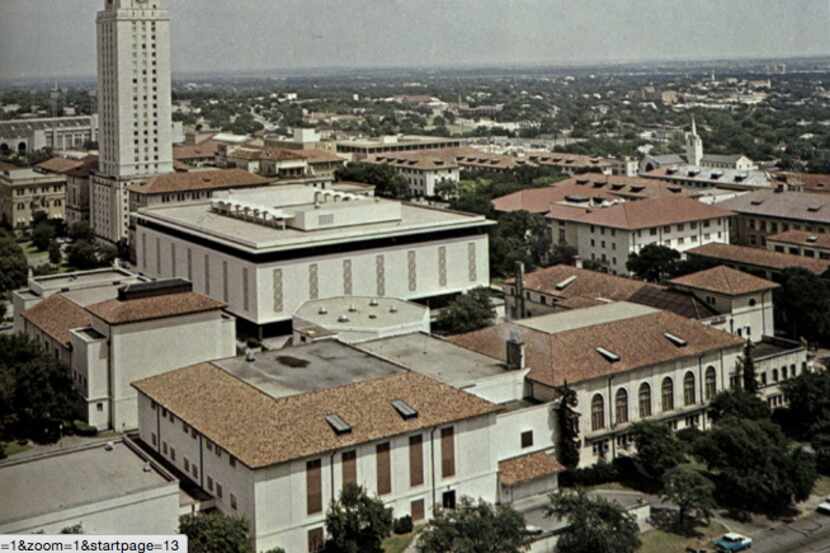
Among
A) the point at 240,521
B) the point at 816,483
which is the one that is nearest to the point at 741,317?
the point at 816,483

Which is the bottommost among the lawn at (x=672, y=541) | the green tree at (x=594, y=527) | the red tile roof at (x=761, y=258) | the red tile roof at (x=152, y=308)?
the lawn at (x=672, y=541)

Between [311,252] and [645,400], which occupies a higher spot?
[311,252]

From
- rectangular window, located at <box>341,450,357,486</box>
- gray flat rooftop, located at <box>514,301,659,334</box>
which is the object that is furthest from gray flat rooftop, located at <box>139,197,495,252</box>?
rectangular window, located at <box>341,450,357,486</box>

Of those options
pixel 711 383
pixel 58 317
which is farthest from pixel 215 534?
pixel 58 317

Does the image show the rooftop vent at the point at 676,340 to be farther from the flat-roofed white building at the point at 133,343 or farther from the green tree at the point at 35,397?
the green tree at the point at 35,397

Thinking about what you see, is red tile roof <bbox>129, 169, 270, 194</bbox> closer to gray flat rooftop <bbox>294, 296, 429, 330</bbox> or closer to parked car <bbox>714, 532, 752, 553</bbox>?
gray flat rooftop <bbox>294, 296, 429, 330</bbox>

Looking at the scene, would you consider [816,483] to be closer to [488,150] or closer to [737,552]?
[737,552]

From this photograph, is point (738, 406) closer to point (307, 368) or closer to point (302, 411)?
point (307, 368)

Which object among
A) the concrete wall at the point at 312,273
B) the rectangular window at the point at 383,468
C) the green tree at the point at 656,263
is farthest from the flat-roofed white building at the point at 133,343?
the green tree at the point at 656,263
